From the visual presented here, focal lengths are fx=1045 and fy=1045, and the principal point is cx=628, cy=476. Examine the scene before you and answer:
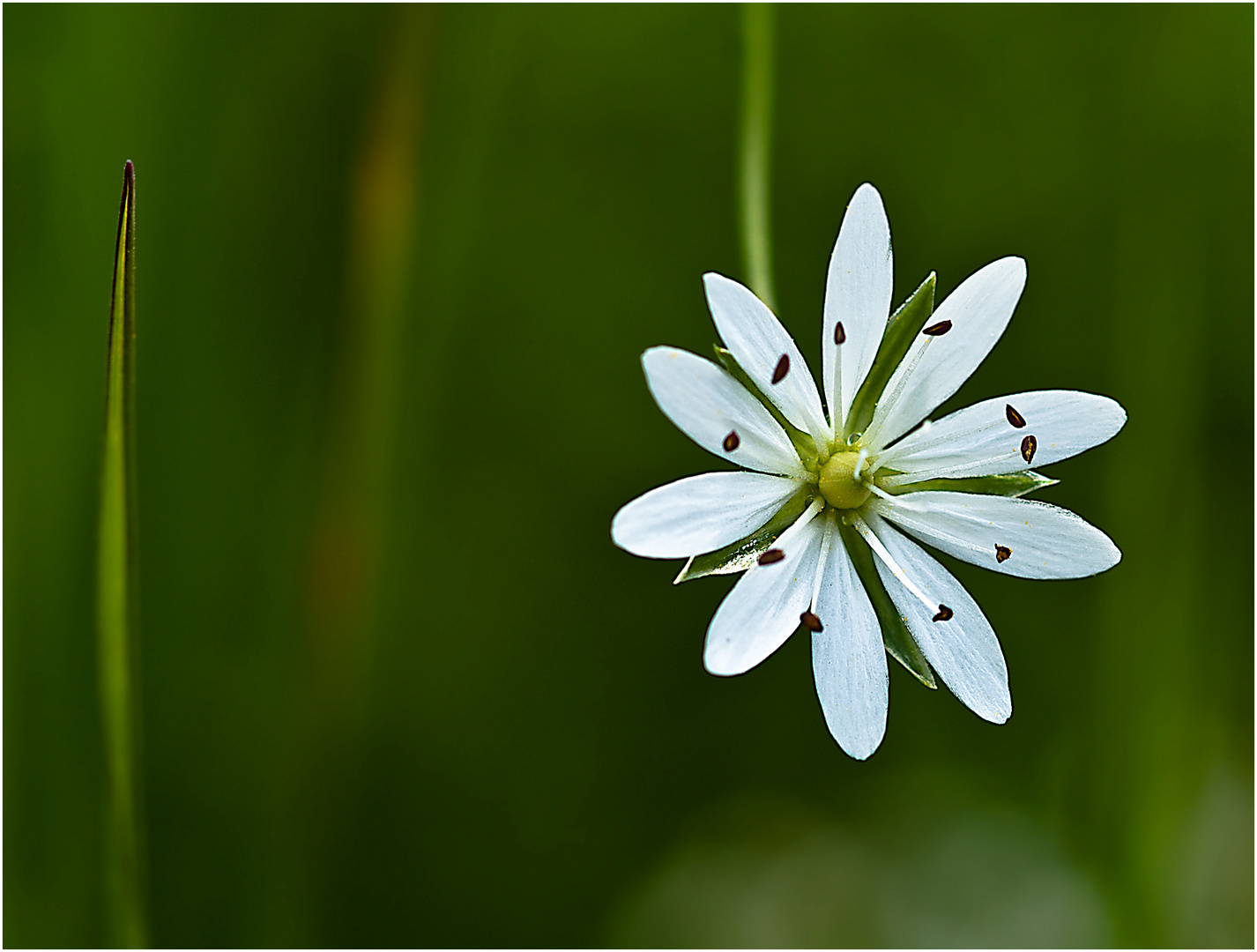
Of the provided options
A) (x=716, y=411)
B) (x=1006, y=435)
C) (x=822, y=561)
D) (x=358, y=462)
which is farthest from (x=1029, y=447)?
(x=358, y=462)

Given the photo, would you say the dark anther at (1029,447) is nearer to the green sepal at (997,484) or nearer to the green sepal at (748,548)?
the green sepal at (997,484)

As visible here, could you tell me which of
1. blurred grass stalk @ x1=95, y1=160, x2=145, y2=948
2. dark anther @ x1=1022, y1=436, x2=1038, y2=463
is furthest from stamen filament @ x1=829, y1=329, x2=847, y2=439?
blurred grass stalk @ x1=95, y1=160, x2=145, y2=948

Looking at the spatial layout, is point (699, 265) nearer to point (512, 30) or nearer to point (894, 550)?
point (512, 30)

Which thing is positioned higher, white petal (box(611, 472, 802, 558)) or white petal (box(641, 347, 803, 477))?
white petal (box(641, 347, 803, 477))

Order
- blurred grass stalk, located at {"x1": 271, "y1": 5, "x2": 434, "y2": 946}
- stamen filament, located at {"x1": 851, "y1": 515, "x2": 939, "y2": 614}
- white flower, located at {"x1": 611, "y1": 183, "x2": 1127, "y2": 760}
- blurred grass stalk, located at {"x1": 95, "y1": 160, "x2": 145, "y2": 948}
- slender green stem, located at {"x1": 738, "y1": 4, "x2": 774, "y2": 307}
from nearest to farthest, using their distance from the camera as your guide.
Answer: blurred grass stalk, located at {"x1": 95, "y1": 160, "x2": 145, "y2": 948}
white flower, located at {"x1": 611, "y1": 183, "x2": 1127, "y2": 760}
stamen filament, located at {"x1": 851, "y1": 515, "x2": 939, "y2": 614}
slender green stem, located at {"x1": 738, "y1": 4, "x2": 774, "y2": 307}
blurred grass stalk, located at {"x1": 271, "y1": 5, "x2": 434, "y2": 946}

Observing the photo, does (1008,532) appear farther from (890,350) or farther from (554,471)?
(554,471)

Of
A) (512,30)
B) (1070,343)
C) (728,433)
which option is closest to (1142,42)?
(1070,343)

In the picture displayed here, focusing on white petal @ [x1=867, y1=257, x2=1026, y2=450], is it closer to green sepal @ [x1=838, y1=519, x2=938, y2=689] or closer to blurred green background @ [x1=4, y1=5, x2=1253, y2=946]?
green sepal @ [x1=838, y1=519, x2=938, y2=689]

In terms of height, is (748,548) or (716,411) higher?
(716,411)
